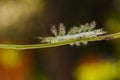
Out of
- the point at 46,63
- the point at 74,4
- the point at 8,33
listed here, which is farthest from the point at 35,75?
the point at 74,4

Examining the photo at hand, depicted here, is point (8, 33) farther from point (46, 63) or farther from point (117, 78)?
point (117, 78)

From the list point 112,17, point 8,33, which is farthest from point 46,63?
point 112,17

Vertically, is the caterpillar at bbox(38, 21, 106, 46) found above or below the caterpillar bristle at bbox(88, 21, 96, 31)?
below

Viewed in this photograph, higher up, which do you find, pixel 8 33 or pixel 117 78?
pixel 8 33

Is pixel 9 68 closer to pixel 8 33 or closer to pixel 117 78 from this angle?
pixel 8 33

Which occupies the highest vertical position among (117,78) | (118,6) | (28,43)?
(118,6)

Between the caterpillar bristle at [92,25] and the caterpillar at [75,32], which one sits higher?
the caterpillar bristle at [92,25]
